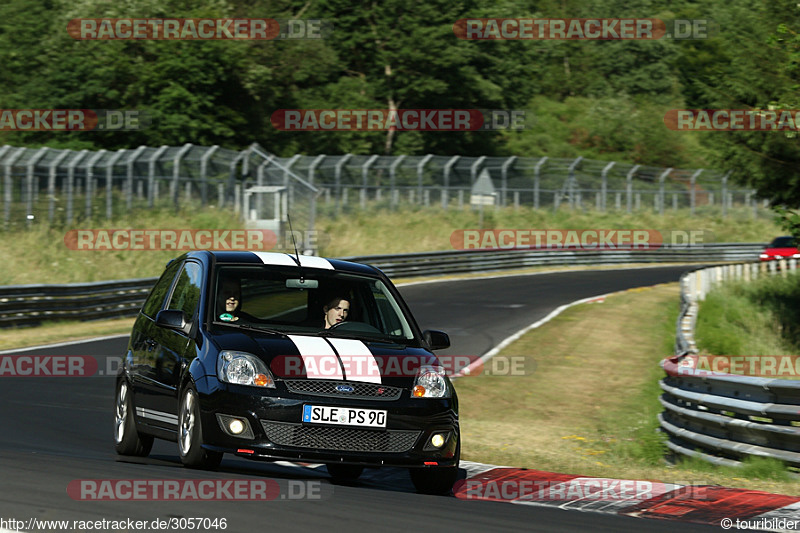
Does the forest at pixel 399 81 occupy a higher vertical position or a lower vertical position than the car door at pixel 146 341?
higher

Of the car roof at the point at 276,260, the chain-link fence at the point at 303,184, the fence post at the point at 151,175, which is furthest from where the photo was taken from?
the fence post at the point at 151,175

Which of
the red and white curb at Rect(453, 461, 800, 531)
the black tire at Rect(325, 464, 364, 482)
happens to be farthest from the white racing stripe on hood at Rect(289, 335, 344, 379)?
the black tire at Rect(325, 464, 364, 482)

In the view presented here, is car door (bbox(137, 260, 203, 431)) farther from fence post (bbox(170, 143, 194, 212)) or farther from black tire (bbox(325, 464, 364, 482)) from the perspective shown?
fence post (bbox(170, 143, 194, 212))

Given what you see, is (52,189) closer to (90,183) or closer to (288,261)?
(90,183)

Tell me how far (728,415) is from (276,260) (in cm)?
448

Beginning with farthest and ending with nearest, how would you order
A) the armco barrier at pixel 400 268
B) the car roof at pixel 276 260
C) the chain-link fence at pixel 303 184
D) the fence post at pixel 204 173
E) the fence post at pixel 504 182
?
the fence post at pixel 504 182 → the fence post at pixel 204 173 → the chain-link fence at pixel 303 184 → the armco barrier at pixel 400 268 → the car roof at pixel 276 260

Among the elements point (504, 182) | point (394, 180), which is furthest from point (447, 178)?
point (504, 182)

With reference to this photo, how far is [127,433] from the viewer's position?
29.3 ft

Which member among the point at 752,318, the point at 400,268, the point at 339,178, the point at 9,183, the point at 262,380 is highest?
the point at 9,183

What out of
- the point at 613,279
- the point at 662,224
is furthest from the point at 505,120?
the point at 613,279

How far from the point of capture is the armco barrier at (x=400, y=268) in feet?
75.1

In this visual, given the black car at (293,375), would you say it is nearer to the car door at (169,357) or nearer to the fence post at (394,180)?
the car door at (169,357)

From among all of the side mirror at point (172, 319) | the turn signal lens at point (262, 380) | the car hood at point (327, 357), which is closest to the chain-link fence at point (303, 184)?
the side mirror at point (172, 319)

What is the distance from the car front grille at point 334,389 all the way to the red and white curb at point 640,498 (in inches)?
38.5
